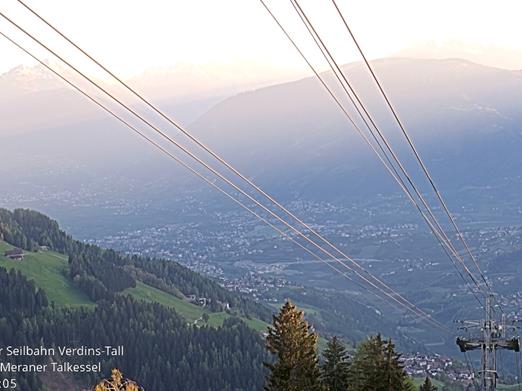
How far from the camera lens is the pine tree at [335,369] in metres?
45.4

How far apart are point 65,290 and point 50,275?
7705 mm

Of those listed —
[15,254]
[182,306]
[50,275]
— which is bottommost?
[182,306]

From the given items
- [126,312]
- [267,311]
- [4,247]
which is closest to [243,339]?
[126,312]

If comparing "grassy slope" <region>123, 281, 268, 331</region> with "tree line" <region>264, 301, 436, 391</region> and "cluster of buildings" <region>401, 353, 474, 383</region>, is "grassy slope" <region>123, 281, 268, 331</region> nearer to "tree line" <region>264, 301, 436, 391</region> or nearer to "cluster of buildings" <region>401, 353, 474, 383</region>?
"cluster of buildings" <region>401, 353, 474, 383</region>

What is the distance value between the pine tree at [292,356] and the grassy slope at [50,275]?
134539mm

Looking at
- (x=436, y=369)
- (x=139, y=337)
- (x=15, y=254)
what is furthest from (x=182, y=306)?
(x=436, y=369)

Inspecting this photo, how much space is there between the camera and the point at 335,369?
46.7 meters

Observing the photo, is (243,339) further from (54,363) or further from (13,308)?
(13,308)

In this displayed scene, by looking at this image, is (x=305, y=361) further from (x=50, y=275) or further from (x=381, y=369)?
(x=50, y=275)

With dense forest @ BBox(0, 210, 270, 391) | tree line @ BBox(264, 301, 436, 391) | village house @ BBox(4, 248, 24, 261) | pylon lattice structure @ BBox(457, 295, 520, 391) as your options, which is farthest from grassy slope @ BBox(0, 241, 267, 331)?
pylon lattice structure @ BBox(457, 295, 520, 391)

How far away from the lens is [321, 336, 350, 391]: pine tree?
4538 centimetres

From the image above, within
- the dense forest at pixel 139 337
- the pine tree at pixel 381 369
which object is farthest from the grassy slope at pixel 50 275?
the pine tree at pixel 381 369

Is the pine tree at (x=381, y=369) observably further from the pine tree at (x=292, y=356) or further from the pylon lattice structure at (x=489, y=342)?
the pylon lattice structure at (x=489, y=342)

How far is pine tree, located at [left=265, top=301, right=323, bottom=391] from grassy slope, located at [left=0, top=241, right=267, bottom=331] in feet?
421
